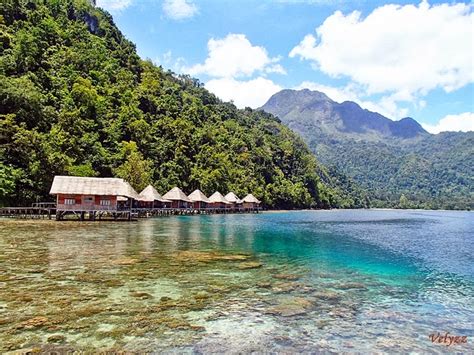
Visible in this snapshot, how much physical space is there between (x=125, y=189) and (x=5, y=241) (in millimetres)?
17665

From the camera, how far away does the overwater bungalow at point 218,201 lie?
213 feet

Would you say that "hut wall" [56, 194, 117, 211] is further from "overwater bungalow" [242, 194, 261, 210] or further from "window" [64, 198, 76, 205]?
"overwater bungalow" [242, 194, 261, 210]

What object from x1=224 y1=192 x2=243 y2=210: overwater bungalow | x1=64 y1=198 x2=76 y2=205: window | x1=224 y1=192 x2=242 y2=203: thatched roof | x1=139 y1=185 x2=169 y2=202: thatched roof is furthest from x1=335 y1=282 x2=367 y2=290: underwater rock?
x1=224 y1=192 x2=242 y2=203: thatched roof

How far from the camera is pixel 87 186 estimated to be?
3488 centimetres

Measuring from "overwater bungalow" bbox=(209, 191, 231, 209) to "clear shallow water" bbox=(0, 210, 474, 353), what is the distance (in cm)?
4591

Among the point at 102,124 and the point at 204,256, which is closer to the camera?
A: the point at 204,256

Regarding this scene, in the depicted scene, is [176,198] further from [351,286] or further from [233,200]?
Result: [351,286]

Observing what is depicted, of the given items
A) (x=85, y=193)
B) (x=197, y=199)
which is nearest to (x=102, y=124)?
(x=197, y=199)

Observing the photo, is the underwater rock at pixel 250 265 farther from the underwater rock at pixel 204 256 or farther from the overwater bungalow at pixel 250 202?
the overwater bungalow at pixel 250 202

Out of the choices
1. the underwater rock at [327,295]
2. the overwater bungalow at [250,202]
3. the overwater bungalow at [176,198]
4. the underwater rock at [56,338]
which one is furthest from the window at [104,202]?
the overwater bungalow at [250,202]

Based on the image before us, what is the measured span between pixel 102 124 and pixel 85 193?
26.8 metres

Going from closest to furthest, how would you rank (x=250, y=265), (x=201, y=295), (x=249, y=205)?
(x=201, y=295) < (x=250, y=265) < (x=249, y=205)

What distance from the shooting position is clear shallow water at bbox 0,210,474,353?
726 cm

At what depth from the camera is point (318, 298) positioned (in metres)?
10.6
